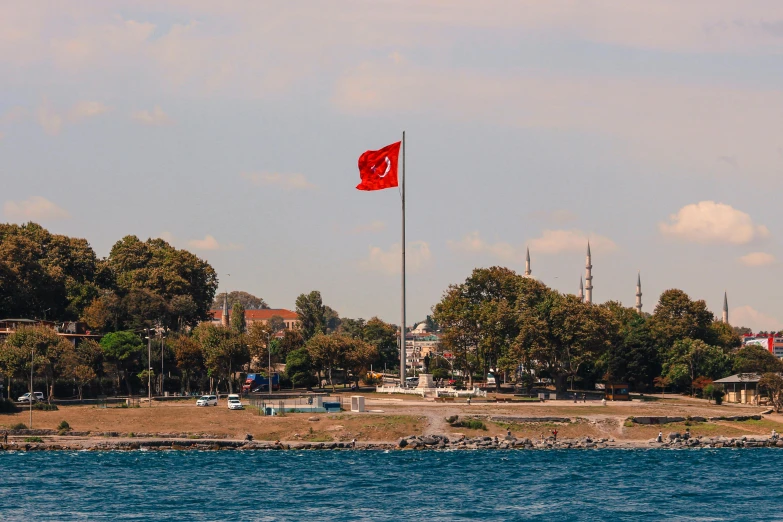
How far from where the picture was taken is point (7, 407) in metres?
85.4

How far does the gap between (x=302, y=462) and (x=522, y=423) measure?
21.3 meters

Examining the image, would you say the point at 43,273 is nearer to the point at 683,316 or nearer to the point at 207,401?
the point at 207,401

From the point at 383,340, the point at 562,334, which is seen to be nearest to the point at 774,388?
the point at 562,334

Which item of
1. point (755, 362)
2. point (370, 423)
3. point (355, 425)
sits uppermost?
point (755, 362)

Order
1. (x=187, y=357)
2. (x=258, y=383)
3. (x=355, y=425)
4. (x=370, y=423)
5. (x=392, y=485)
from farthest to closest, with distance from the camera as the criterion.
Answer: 1. (x=258, y=383)
2. (x=187, y=357)
3. (x=370, y=423)
4. (x=355, y=425)
5. (x=392, y=485)

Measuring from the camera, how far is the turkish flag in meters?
95.6

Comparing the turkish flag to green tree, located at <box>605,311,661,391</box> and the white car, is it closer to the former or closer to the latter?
the white car

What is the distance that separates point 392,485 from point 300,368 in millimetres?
65045

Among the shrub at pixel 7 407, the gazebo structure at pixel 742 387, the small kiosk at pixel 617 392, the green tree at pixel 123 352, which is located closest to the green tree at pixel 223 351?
the green tree at pixel 123 352

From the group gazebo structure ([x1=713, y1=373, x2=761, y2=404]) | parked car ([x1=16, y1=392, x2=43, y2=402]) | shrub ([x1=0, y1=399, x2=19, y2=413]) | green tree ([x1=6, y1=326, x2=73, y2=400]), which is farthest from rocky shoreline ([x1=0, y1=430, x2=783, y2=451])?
gazebo structure ([x1=713, y1=373, x2=761, y2=404])

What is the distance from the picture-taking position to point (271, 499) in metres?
55.9

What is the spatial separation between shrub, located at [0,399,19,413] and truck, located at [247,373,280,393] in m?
39.2

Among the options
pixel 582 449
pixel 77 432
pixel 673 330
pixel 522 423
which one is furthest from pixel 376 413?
pixel 673 330

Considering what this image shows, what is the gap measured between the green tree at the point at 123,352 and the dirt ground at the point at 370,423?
65.4 feet
